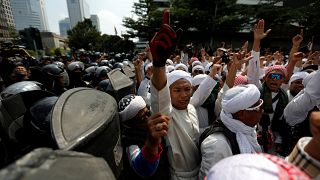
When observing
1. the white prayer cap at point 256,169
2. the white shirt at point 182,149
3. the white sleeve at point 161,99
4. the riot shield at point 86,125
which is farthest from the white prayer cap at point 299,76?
the riot shield at point 86,125

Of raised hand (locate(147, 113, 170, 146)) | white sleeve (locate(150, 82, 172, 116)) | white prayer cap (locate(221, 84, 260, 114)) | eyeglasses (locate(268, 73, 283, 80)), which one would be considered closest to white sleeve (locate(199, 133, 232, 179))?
white prayer cap (locate(221, 84, 260, 114))

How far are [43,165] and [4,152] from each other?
1834 mm

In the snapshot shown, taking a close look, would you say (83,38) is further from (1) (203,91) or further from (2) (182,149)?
(2) (182,149)

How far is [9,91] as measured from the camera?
3.16m

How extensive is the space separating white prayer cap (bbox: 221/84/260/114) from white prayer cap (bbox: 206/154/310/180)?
46.0 inches

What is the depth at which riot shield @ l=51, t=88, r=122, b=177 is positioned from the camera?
0.92 metres

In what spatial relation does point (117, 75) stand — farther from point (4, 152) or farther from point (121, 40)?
point (121, 40)

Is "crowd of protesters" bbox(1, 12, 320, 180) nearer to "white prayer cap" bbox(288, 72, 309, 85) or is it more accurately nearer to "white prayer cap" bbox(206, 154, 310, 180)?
"white prayer cap" bbox(206, 154, 310, 180)

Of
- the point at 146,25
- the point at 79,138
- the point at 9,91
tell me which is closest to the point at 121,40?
the point at 146,25

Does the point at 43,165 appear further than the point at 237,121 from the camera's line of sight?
No

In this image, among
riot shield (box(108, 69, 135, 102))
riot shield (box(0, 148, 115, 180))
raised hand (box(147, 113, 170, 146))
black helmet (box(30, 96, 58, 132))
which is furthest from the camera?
riot shield (box(108, 69, 135, 102))

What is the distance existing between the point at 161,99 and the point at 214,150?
58cm

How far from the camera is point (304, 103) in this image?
256cm

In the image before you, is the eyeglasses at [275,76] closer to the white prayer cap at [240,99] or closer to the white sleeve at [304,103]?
the white sleeve at [304,103]
